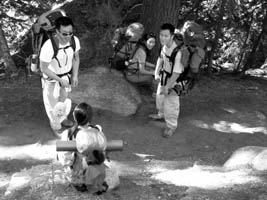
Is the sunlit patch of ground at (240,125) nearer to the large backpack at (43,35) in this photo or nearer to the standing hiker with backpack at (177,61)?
the standing hiker with backpack at (177,61)

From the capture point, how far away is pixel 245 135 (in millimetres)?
7945

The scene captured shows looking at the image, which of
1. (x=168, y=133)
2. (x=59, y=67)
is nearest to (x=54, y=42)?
(x=59, y=67)

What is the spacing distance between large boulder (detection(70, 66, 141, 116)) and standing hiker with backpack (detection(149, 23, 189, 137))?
2.92 feet

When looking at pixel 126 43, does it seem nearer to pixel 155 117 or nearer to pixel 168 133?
pixel 155 117

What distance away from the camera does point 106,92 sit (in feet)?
27.4

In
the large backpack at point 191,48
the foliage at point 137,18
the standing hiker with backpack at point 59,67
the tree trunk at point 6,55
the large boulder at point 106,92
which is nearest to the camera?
the standing hiker with backpack at point 59,67

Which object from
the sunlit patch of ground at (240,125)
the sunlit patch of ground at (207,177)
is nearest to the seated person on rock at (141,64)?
the sunlit patch of ground at (240,125)

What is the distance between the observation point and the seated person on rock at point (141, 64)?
7883 mm

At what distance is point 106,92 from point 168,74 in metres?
1.83

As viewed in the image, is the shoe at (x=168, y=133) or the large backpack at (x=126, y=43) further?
the large backpack at (x=126, y=43)

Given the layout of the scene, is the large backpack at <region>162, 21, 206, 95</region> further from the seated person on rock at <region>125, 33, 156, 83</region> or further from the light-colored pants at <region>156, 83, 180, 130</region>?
the seated person on rock at <region>125, 33, 156, 83</region>

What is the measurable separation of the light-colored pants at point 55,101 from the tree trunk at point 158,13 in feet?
10.6

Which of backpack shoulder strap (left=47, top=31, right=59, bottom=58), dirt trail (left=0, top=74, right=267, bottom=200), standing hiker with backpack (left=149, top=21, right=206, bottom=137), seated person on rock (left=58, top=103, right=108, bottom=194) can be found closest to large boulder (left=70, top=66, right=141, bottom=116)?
dirt trail (left=0, top=74, right=267, bottom=200)

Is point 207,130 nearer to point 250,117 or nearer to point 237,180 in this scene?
point 250,117
